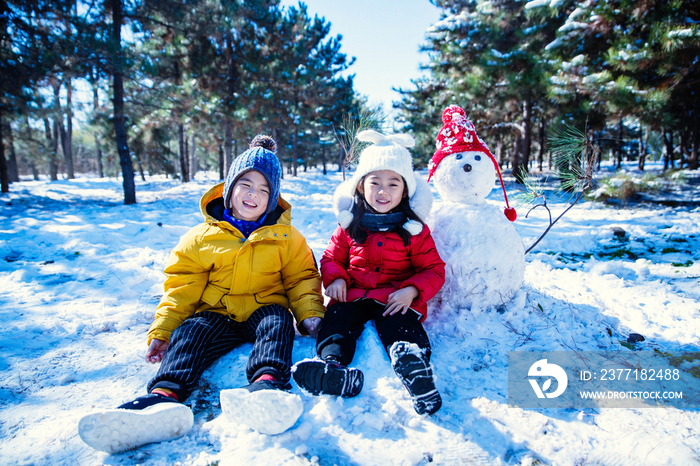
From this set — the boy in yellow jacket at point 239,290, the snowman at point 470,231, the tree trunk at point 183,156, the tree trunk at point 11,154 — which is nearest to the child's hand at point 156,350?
the boy in yellow jacket at point 239,290

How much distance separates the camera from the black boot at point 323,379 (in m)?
1.54

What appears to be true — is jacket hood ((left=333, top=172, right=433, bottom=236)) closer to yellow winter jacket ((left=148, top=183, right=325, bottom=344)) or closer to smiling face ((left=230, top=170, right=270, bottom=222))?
yellow winter jacket ((left=148, top=183, right=325, bottom=344))

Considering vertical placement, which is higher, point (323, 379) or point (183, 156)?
point (183, 156)

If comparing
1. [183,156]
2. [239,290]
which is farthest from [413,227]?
[183,156]

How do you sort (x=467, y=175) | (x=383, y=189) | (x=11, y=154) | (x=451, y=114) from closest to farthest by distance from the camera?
(x=383, y=189)
(x=467, y=175)
(x=451, y=114)
(x=11, y=154)

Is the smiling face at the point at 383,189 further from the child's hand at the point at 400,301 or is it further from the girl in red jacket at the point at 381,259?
the child's hand at the point at 400,301

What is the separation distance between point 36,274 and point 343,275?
3.29 metres

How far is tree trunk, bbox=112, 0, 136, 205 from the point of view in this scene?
23.1ft

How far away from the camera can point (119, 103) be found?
802 cm

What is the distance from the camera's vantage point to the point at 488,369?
6.17 ft

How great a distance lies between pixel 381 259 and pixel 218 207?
4.10ft

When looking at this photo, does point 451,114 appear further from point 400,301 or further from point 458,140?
point 400,301

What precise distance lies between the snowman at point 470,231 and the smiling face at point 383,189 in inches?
18.7

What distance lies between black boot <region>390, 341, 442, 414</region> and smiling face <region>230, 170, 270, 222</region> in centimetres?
126
